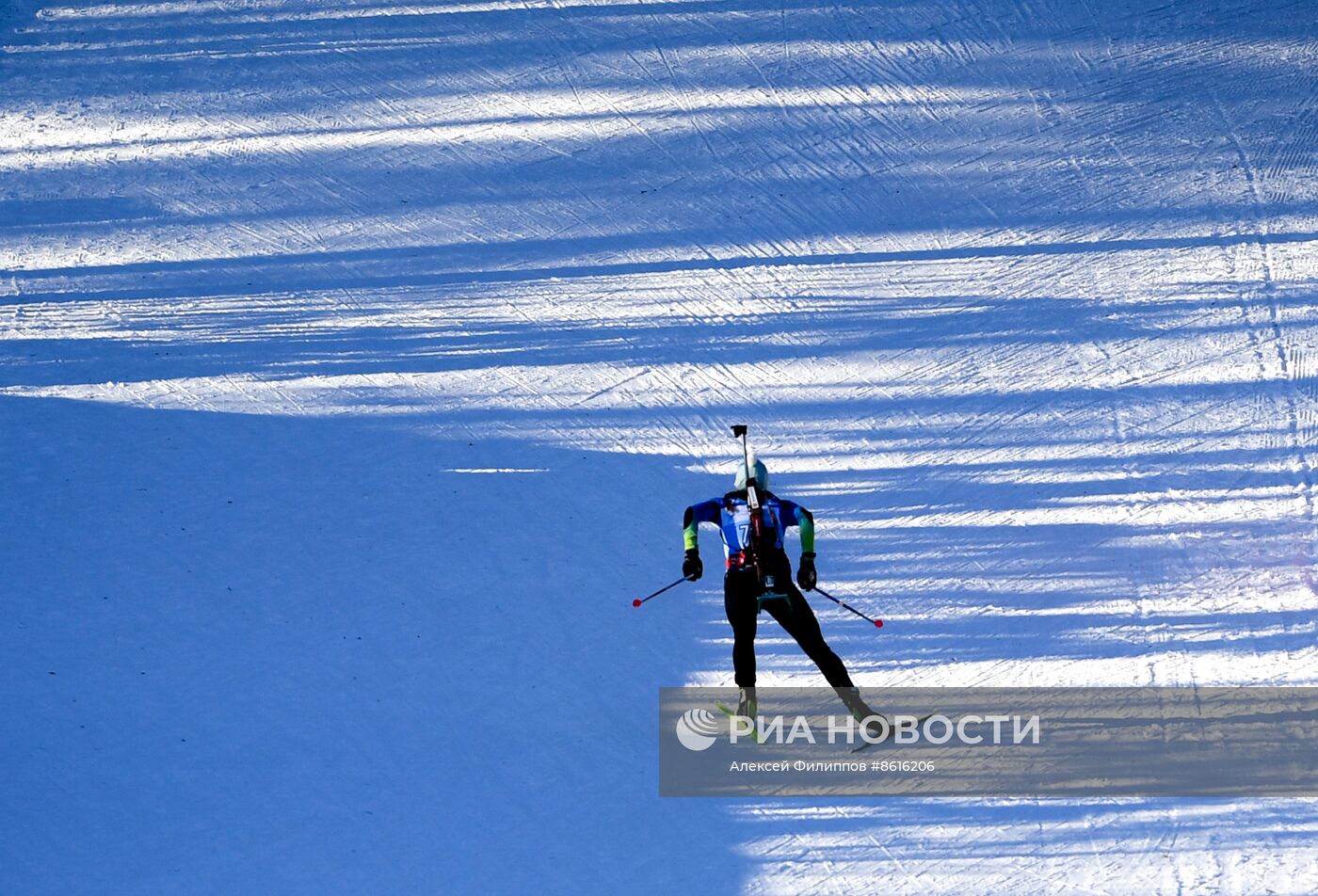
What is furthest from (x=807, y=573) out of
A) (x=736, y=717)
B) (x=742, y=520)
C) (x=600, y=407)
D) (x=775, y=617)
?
(x=600, y=407)

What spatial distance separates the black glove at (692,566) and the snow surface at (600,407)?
0.57m

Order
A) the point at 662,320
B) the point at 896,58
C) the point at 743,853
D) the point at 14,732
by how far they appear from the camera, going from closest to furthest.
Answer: the point at 743,853
the point at 14,732
the point at 662,320
the point at 896,58

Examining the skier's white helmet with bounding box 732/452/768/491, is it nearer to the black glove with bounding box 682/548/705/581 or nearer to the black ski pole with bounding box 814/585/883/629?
the black glove with bounding box 682/548/705/581

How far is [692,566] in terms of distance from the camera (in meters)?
7.64

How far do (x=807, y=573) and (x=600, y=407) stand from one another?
1937 millimetres

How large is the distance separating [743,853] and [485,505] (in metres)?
2.41

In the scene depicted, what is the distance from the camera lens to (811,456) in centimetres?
873

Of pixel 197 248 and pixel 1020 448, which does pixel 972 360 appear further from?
pixel 197 248

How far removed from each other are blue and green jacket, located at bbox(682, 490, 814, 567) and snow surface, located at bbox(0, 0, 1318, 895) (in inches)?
23.7

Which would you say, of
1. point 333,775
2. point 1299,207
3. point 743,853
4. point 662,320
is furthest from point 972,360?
point 333,775

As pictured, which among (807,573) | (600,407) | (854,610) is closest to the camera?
(807,573)

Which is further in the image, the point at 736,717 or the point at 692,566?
the point at 736,717

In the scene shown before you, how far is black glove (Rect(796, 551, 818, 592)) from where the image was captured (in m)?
7.59

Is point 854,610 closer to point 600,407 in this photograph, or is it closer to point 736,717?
point 736,717
